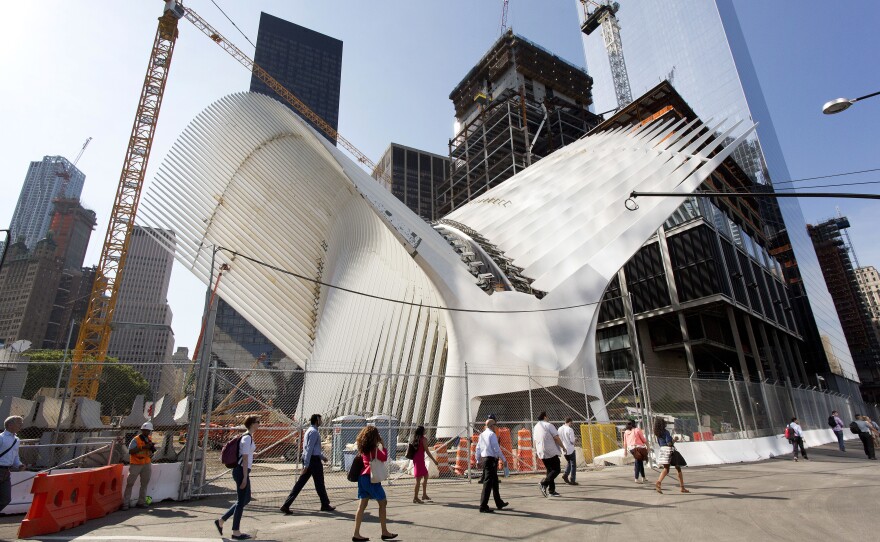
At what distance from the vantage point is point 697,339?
41812 millimetres

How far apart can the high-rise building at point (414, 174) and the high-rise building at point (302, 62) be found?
75.4 meters

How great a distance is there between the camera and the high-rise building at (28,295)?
11988 cm

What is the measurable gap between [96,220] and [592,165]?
192 m

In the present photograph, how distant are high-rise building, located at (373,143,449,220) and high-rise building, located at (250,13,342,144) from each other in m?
75.4

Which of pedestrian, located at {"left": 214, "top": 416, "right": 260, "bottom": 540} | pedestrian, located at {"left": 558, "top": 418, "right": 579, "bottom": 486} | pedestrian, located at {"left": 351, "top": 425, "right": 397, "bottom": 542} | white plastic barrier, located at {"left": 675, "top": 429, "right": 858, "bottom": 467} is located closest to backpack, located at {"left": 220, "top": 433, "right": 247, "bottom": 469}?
pedestrian, located at {"left": 214, "top": 416, "right": 260, "bottom": 540}

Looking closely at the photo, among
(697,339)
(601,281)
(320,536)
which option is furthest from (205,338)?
(697,339)

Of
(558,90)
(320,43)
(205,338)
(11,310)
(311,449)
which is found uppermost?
(320,43)

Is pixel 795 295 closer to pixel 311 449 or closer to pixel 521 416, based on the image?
pixel 521 416

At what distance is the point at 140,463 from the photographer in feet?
28.1

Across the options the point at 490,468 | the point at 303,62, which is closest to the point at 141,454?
the point at 490,468

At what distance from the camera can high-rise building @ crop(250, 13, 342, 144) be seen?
591ft

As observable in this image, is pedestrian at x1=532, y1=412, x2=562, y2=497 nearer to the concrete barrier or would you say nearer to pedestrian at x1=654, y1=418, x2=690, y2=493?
pedestrian at x1=654, y1=418, x2=690, y2=493

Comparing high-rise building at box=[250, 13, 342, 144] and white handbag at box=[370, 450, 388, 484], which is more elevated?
high-rise building at box=[250, 13, 342, 144]

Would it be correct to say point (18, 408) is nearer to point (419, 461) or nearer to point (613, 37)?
point (419, 461)
